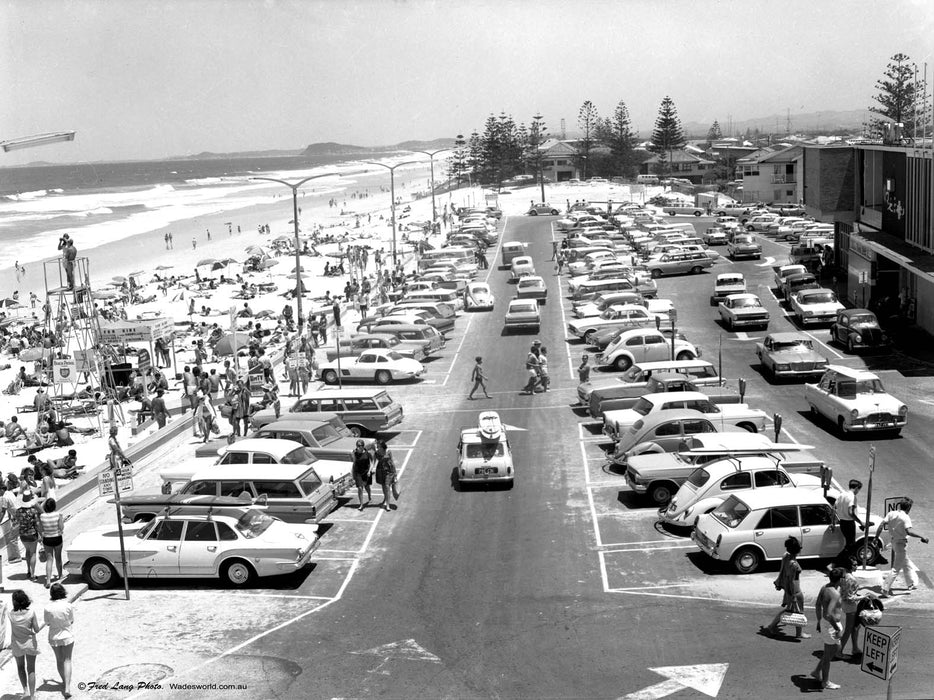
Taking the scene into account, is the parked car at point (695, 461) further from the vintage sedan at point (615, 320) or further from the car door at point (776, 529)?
the vintage sedan at point (615, 320)

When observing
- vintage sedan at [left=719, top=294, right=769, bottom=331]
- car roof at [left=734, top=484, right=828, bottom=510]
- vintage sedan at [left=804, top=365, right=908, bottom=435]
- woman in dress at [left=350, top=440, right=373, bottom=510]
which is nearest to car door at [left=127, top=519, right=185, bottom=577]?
woman in dress at [left=350, top=440, right=373, bottom=510]

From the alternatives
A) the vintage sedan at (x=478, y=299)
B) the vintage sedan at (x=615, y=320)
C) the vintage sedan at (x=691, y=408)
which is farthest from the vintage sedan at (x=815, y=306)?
the vintage sedan at (x=691, y=408)

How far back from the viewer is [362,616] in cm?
1512

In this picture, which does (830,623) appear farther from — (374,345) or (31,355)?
(31,355)

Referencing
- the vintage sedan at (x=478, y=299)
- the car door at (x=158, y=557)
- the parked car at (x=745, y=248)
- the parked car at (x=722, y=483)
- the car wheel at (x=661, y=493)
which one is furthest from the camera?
the parked car at (x=745, y=248)

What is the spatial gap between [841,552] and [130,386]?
24488mm

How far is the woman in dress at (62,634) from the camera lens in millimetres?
12523

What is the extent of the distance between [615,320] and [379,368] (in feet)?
33.1

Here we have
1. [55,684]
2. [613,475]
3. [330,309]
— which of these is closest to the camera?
[55,684]

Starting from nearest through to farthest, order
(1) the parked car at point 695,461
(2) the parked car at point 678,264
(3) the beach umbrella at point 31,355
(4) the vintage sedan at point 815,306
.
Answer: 1. (1) the parked car at point 695,461
2. (4) the vintage sedan at point 815,306
3. (3) the beach umbrella at point 31,355
4. (2) the parked car at point 678,264

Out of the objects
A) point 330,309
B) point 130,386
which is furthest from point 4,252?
point 130,386

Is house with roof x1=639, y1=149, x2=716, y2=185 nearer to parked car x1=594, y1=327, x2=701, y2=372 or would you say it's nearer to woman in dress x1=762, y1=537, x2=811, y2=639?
parked car x1=594, y1=327, x2=701, y2=372

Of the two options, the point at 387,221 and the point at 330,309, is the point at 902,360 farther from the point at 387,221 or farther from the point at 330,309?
the point at 387,221

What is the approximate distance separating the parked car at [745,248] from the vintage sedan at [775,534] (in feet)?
137
